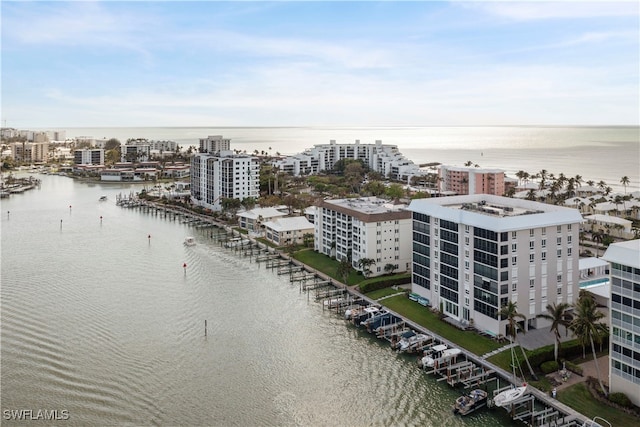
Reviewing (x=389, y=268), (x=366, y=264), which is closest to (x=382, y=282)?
(x=366, y=264)

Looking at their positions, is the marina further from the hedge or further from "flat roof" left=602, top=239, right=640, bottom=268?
"flat roof" left=602, top=239, right=640, bottom=268

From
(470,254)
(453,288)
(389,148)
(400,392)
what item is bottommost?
(400,392)

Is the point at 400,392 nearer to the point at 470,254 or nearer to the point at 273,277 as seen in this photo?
the point at 470,254

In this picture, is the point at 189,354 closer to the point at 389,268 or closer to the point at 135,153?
the point at 389,268

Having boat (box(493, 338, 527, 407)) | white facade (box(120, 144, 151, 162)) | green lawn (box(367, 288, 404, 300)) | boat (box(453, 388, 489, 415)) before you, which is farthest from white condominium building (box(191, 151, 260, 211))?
white facade (box(120, 144, 151, 162))

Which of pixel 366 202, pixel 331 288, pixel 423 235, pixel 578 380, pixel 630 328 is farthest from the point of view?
pixel 366 202

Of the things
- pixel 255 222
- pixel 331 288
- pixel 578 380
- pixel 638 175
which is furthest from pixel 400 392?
pixel 638 175

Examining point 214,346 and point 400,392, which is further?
point 214,346
